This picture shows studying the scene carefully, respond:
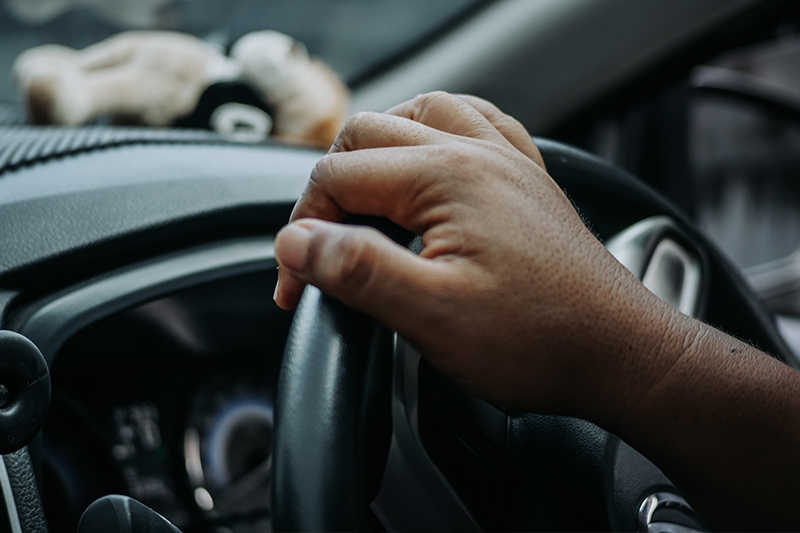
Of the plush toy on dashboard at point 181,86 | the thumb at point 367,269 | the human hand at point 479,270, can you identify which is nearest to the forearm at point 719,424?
the human hand at point 479,270

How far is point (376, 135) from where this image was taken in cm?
45

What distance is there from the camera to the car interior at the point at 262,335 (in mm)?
438

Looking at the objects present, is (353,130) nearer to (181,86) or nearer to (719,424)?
(719,424)

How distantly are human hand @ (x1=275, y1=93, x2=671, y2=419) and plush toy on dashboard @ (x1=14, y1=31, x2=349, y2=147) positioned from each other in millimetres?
826

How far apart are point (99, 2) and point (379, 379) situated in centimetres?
147

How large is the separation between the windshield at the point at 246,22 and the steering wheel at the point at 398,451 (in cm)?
126

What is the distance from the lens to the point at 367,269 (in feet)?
1.19

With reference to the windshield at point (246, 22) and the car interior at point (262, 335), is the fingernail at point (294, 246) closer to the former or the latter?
the car interior at point (262, 335)

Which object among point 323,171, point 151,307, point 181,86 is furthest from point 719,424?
point 181,86

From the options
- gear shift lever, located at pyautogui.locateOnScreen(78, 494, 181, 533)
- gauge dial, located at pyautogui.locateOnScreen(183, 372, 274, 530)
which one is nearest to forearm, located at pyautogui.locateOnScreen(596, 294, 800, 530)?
gear shift lever, located at pyautogui.locateOnScreen(78, 494, 181, 533)

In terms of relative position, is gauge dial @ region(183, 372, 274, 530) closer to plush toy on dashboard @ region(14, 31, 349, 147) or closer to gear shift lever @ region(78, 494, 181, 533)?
plush toy on dashboard @ region(14, 31, 349, 147)

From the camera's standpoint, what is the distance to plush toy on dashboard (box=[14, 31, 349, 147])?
3.74ft

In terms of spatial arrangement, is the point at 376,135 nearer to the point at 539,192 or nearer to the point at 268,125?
the point at 539,192

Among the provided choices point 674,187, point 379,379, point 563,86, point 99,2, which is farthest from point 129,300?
point 674,187
